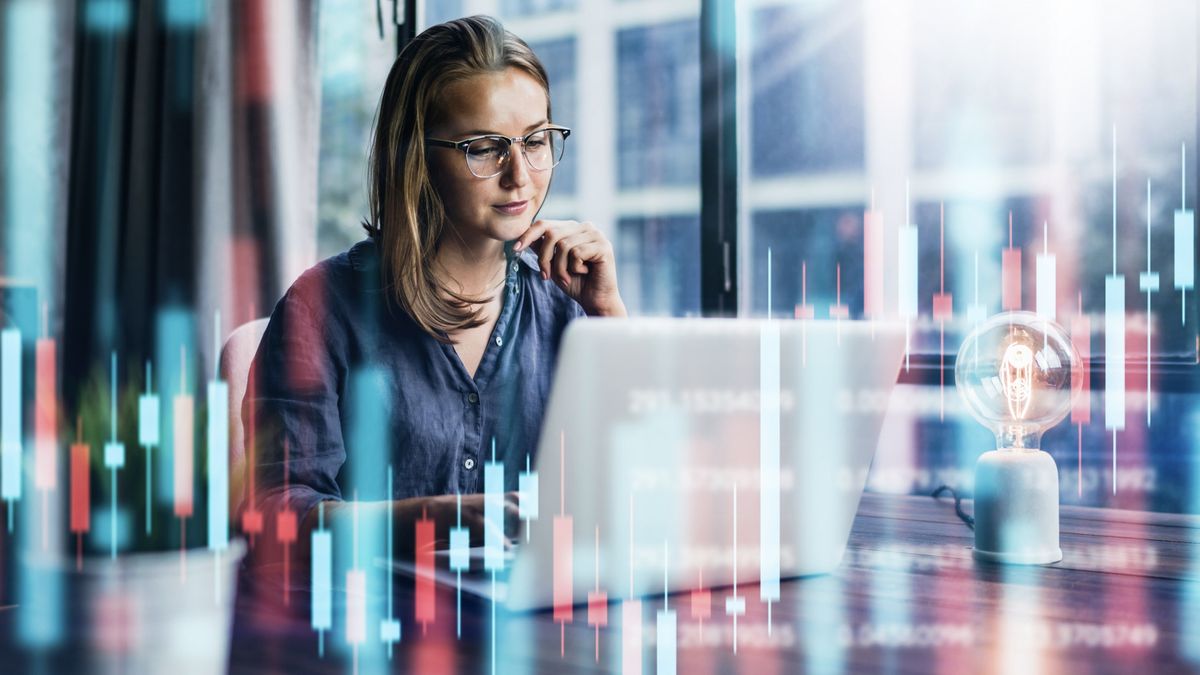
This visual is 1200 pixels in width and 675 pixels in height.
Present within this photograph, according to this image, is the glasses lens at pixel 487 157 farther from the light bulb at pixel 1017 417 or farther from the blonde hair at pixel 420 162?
the light bulb at pixel 1017 417

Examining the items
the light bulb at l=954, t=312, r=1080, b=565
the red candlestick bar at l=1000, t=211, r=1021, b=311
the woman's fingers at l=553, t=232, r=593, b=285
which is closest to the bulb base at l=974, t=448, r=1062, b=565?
the light bulb at l=954, t=312, r=1080, b=565

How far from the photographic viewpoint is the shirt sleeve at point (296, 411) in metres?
1.16

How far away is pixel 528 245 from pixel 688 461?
0.74m

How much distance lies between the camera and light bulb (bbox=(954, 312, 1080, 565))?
3.56 feet

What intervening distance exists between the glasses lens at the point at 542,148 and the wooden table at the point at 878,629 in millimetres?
690

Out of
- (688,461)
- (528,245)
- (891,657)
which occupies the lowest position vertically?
(891,657)

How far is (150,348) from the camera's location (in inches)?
102

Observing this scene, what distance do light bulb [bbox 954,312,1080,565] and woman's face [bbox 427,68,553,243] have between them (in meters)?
0.61

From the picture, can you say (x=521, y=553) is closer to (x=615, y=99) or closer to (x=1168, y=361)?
(x=1168, y=361)

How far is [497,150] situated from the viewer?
1.44m

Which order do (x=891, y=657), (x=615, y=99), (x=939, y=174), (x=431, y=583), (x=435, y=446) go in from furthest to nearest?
1. (x=615, y=99)
2. (x=939, y=174)
3. (x=435, y=446)
4. (x=431, y=583)
5. (x=891, y=657)

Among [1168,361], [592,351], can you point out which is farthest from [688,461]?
[1168,361]

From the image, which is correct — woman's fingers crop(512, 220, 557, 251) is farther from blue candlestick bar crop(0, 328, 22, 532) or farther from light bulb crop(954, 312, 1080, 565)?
blue candlestick bar crop(0, 328, 22, 532)

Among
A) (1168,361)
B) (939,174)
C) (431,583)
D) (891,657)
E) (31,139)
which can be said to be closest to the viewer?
(891,657)
